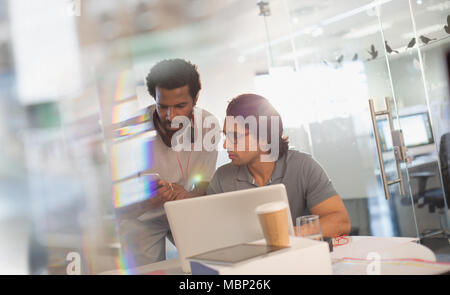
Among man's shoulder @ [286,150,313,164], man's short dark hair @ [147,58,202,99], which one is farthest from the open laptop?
man's short dark hair @ [147,58,202,99]

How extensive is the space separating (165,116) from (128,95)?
0.95 feet

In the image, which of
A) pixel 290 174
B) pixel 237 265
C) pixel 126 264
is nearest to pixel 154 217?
pixel 126 264

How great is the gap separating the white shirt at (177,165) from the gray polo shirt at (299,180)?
1.66 feet

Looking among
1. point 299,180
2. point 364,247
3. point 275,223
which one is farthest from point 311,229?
point 299,180

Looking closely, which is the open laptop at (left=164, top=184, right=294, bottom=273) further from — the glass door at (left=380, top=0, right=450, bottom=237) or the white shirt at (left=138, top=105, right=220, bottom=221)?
the glass door at (left=380, top=0, right=450, bottom=237)

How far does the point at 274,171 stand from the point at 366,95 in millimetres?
1816

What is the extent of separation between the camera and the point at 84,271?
3072mm

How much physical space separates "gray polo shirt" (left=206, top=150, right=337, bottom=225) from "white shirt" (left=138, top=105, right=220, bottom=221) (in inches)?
19.9

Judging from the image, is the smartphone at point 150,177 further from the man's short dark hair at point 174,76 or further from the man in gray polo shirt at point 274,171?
the man's short dark hair at point 174,76

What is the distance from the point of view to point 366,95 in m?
4.07

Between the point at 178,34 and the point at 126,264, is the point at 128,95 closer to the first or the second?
the point at 178,34

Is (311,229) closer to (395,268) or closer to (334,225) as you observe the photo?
(395,268)

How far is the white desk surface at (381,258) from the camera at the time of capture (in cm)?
139

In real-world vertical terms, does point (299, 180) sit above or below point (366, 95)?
below
